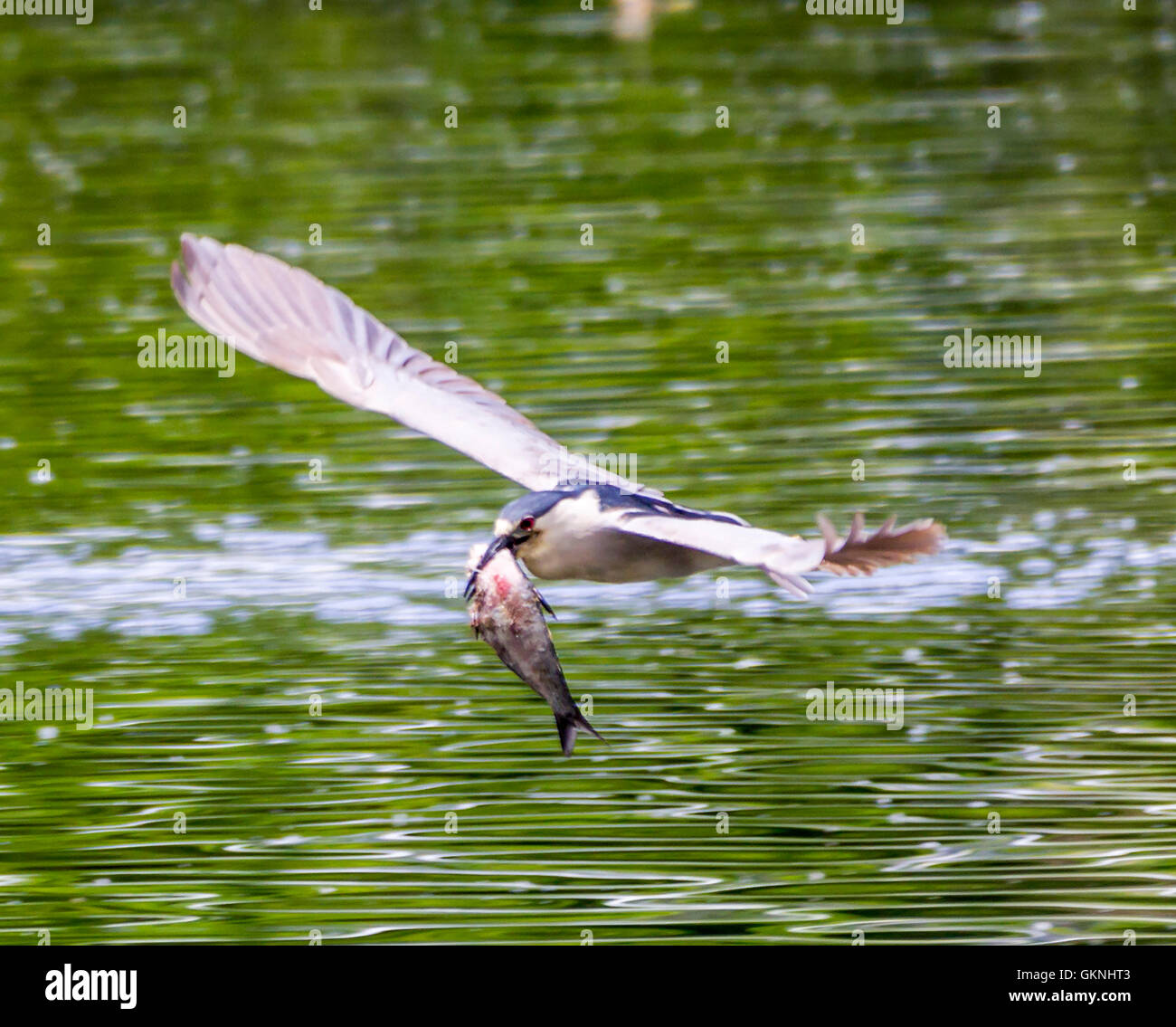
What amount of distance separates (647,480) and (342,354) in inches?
157

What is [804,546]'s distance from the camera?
22.1 ft

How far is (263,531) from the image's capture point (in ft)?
42.7

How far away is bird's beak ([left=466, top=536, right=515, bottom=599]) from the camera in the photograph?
7.65 metres

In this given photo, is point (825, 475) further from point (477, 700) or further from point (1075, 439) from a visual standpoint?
point (477, 700)

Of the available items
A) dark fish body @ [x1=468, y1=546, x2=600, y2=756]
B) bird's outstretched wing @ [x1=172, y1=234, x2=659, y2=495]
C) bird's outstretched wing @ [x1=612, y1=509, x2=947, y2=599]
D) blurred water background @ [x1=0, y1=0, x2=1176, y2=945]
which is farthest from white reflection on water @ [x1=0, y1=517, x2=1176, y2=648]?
bird's outstretched wing @ [x1=612, y1=509, x2=947, y2=599]

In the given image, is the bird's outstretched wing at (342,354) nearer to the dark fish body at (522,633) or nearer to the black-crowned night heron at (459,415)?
the black-crowned night heron at (459,415)

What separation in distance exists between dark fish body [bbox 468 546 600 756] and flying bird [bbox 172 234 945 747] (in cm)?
17

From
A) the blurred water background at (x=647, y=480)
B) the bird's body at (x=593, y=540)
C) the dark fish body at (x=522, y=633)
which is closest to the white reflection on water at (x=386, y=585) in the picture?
the blurred water background at (x=647, y=480)

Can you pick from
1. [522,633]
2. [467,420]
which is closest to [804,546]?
[522,633]

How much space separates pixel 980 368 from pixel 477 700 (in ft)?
19.3

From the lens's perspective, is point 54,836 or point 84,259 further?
point 84,259

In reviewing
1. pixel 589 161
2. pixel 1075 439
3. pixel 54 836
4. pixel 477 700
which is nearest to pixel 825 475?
pixel 1075 439

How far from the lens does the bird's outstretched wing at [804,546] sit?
21.6 feet

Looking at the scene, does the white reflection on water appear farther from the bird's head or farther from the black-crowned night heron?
the bird's head
